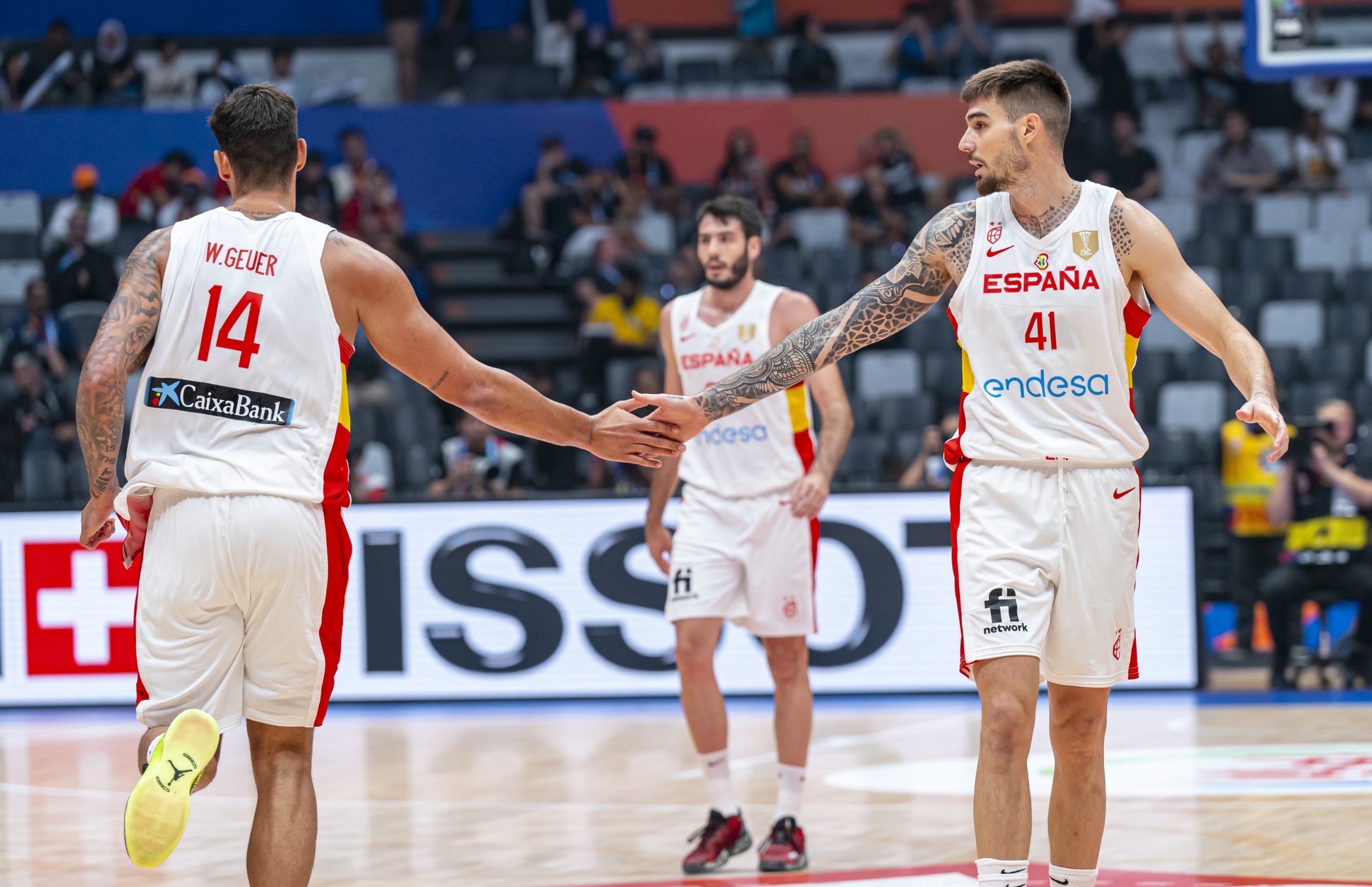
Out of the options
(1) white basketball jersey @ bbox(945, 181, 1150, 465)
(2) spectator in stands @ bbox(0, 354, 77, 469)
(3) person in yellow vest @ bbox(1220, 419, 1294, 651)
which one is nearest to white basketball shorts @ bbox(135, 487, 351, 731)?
(1) white basketball jersey @ bbox(945, 181, 1150, 465)

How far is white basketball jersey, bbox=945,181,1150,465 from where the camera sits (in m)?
4.24

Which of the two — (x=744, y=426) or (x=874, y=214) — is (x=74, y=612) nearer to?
(x=744, y=426)

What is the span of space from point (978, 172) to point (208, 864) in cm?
383

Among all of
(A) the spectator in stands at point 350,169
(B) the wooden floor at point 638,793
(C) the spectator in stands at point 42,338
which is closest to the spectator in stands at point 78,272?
(C) the spectator in stands at point 42,338

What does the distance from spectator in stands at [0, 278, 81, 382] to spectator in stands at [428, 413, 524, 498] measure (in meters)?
4.02

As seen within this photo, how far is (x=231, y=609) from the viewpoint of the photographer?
12.9ft

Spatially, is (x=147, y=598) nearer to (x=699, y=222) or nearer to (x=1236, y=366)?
(x=1236, y=366)

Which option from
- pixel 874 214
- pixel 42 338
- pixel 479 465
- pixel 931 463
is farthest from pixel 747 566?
pixel 874 214

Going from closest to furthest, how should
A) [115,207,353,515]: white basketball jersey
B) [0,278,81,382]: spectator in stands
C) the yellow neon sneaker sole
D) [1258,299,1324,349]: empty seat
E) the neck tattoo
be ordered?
the yellow neon sneaker sole → [115,207,353,515]: white basketball jersey → the neck tattoo → [0,278,81,382]: spectator in stands → [1258,299,1324,349]: empty seat

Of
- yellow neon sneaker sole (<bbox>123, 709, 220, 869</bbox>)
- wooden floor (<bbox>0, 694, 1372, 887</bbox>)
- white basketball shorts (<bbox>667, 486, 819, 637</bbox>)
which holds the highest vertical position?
white basketball shorts (<bbox>667, 486, 819, 637</bbox>)

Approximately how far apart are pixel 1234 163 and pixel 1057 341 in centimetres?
1348

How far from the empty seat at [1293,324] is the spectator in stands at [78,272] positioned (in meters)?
10.7

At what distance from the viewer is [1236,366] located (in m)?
4.07

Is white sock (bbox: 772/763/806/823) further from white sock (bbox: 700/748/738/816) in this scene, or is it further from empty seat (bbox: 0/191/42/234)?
empty seat (bbox: 0/191/42/234)
